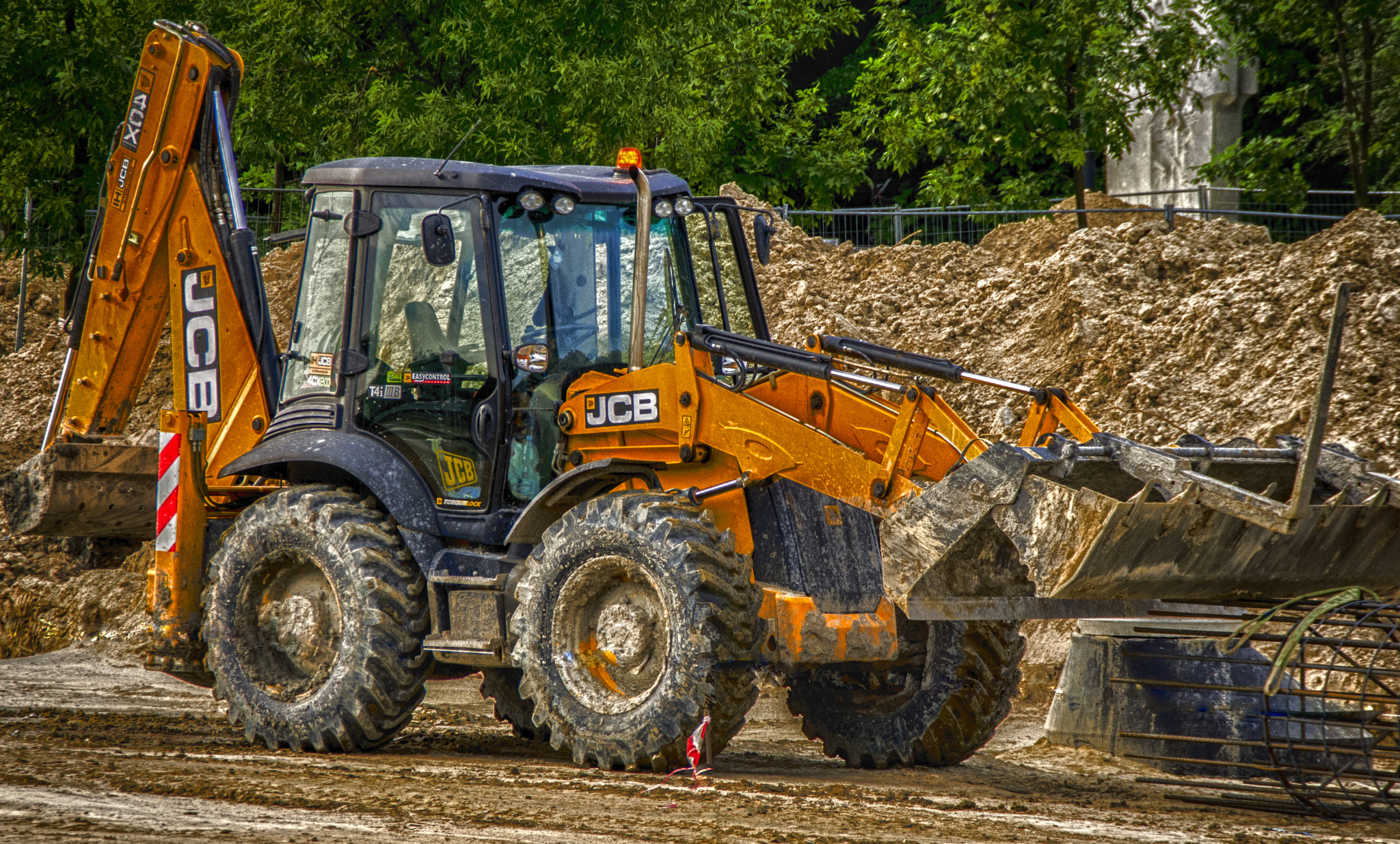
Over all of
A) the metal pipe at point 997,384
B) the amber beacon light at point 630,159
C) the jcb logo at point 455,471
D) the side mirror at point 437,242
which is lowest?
the jcb logo at point 455,471

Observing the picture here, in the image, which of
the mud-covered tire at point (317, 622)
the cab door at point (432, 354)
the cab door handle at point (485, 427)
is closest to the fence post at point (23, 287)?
the mud-covered tire at point (317, 622)

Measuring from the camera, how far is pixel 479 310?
7191 mm

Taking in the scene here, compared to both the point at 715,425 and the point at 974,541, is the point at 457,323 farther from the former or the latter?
the point at 974,541

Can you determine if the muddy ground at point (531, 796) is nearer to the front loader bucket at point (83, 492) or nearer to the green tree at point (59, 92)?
the front loader bucket at point (83, 492)

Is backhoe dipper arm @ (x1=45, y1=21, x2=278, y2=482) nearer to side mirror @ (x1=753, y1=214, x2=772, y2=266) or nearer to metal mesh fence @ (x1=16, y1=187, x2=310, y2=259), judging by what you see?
side mirror @ (x1=753, y1=214, x2=772, y2=266)

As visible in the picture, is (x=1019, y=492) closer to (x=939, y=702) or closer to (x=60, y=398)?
(x=939, y=702)

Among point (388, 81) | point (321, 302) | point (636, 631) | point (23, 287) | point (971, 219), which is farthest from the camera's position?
point (23, 287)

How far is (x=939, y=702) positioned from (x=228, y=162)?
4.98 m

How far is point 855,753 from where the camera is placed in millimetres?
7332

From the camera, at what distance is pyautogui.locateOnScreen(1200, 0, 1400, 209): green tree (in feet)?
47.0

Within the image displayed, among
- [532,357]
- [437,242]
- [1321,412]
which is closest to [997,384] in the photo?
[1321,412]

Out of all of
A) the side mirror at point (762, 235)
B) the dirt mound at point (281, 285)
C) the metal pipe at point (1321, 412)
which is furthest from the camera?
the dirt mound at point (281, 285)

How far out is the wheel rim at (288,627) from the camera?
7492 millimetres

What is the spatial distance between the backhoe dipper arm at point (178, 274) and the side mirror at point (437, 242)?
1.94 m
